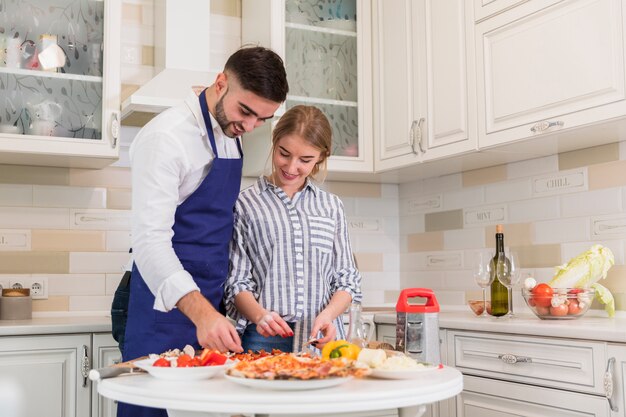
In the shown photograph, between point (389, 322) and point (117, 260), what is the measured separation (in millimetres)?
1172

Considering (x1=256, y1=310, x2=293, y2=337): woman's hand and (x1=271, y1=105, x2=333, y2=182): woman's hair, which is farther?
(x1=271, y1=105, x2=333, y2=182): woman's hair

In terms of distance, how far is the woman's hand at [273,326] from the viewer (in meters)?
1.94

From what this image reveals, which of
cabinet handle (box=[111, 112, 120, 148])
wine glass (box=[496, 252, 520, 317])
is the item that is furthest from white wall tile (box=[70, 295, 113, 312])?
wine glass (box=[496, 252, 520, 317])

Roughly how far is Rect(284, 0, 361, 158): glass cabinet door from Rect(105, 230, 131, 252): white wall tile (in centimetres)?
90

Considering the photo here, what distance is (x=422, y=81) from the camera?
3.23 meters

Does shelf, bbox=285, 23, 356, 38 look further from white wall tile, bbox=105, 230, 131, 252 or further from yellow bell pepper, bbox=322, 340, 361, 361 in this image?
yellow bell pepper, bbox=322, 340, 361, 361

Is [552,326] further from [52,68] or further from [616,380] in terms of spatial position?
[52,68]

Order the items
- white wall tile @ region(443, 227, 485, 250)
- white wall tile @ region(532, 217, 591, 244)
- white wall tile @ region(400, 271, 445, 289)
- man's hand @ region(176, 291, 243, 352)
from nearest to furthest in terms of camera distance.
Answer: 1. man's hand @ region(176, 291, 243, 352)
2. white wall tile @ region(532, 217, 591, 244)
3. white wall tile @ region(443, 227, 485, 250)
4. white wall tile @ region(400, 271, 445, 289)

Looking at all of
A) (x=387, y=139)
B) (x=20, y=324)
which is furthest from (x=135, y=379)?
(x=387, y=139)

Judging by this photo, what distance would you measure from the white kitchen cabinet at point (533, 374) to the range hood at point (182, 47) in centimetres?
141

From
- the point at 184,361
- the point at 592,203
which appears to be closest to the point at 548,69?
the point at 592,203

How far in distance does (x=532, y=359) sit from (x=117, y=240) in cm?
180

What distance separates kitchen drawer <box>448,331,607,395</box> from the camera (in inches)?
84.3

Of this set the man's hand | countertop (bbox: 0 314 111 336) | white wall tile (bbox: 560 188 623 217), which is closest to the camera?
the man's hand
